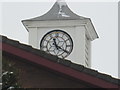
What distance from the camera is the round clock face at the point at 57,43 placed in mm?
25328

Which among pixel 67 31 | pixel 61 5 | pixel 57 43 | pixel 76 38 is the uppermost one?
pixel 61 5

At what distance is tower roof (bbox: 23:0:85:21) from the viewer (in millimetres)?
26969

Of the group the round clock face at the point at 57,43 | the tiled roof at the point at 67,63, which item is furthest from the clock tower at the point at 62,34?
the tiled roof at the point at 67,63

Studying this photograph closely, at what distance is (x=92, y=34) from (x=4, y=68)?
63.3 ft

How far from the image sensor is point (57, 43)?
25.9m

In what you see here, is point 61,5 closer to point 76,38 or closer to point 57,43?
point 76,38

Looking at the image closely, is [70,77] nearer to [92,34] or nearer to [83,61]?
[83,61]

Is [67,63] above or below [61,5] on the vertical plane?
below

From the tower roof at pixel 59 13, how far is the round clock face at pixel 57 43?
3.23 ft

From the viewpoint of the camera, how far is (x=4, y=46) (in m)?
11.6

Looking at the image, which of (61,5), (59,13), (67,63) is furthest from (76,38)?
(67,63)

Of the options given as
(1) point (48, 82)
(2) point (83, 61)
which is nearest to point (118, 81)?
(1) point (48, 82)

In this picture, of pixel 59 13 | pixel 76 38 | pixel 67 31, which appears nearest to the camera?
pixel 67 31

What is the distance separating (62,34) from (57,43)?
41 cm
